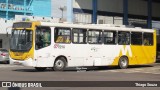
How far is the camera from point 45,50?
25.6m

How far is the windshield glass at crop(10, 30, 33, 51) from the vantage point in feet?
82.9

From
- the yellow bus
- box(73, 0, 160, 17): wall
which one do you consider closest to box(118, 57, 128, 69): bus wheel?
the yellow bus

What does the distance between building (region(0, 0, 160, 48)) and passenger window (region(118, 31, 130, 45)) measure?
18740 mm

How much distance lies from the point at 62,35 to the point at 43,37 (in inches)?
53.8

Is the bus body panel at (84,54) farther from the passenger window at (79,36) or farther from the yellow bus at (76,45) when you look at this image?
the passenger window at (79,36)

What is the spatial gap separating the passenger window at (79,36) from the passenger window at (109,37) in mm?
1747

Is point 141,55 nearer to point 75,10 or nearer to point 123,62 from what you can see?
point 123,62

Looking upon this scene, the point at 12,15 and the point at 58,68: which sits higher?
the point at 12,15

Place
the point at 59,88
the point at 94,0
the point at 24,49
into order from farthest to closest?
the point at 94,0 → the point at 24,49 → the point at 59,88

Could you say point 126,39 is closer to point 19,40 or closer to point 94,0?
point 19,40

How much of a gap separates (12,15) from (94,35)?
Result: 88.3 feet

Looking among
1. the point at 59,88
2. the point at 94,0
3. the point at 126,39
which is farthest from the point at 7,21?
the point at 59,88

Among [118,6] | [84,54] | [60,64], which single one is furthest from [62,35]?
[118,6]

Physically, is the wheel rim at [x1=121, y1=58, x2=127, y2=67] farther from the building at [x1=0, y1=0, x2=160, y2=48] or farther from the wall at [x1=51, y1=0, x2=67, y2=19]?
the wall at [x1=51, y1=0, x2=67, y2=19]
